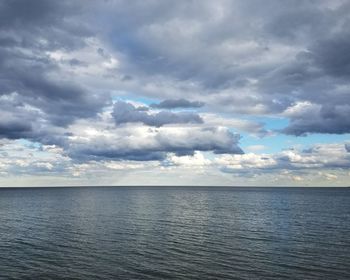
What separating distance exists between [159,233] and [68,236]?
1760 cm

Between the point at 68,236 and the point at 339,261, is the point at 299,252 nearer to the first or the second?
the point at 339,261

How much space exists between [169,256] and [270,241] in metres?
20.9

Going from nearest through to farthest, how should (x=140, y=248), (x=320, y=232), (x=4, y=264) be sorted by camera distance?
(x=4, y=264), (x=140, y=248), (x=320, y=232)

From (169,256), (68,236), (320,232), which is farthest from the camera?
(320,232)

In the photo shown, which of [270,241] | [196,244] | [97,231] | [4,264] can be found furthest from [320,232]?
[4,264]

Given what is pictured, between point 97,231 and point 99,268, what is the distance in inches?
1154

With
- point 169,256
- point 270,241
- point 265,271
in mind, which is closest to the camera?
point 265,271

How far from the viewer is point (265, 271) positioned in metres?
42.8

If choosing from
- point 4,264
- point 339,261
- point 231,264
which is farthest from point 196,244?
point 4,264

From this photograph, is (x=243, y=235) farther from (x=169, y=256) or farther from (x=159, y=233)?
(x=169, y=256)

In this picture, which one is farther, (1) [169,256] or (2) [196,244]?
(2) [196,244]

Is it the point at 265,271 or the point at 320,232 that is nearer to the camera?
the point at 265,271

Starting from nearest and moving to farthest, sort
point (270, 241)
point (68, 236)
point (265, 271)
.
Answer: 1. point (265, 271)
2. point (270, 241)
3. point (68, 236)

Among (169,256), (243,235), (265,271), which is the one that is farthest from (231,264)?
(243,235)
